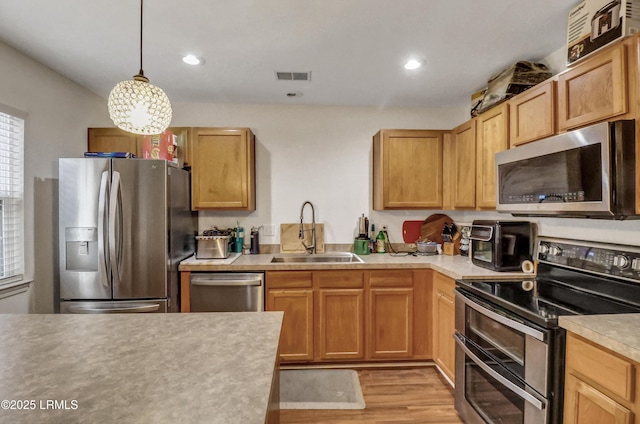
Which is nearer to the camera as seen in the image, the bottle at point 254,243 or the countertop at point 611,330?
the countertop at point 611,330

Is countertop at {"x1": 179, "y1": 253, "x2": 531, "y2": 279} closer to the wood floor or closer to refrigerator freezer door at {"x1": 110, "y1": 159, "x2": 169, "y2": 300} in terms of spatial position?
refrigerator freezer door at {"x1": 110, "y1": 159, "x2": 169, "y2": 300}

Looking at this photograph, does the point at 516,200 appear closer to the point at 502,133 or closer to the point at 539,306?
the point at 502,133

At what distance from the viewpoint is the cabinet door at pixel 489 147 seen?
2175mm

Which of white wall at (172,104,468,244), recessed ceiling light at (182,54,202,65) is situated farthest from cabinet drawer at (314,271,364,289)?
recessed ceiling light at (182,54,202,65)

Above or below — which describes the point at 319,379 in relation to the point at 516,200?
below

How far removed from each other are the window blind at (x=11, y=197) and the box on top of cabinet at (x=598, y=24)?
350 centimetres

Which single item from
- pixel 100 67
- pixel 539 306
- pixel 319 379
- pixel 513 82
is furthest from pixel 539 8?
pixel 100 67

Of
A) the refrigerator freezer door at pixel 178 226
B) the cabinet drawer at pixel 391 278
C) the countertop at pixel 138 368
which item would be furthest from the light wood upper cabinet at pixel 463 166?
the refrigerator freezer door at pixel 178 226

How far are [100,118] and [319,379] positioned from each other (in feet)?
10.4

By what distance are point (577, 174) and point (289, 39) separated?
1794 millimetres

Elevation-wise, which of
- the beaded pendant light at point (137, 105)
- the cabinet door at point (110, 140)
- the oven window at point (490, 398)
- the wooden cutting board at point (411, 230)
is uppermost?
the cabinet door at point (110, 140)

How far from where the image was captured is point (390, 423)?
6.49 ft

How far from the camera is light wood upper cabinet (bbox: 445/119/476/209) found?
2.54 m

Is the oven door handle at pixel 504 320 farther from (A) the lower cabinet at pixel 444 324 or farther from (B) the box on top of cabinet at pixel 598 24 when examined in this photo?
(B) the box on top of cabinet at pixel 598 24
